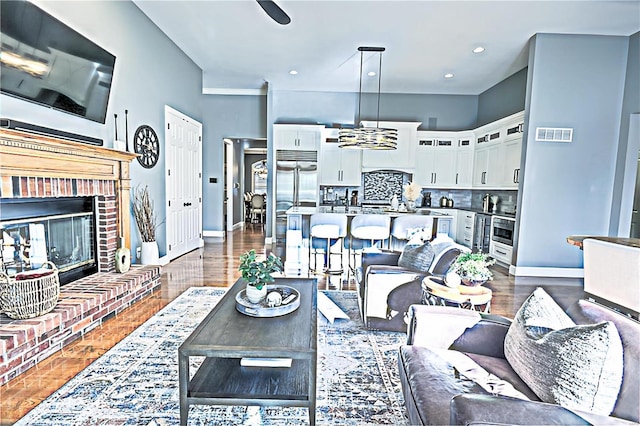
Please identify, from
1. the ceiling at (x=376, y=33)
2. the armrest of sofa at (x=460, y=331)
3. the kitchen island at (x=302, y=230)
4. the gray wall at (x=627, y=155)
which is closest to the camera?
the armrest of sofa at (x=460, y=331)

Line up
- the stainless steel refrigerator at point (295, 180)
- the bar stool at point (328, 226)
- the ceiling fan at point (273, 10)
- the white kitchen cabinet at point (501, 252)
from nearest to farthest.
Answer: the ceiling fan at point (273, 10) → the bar stool at point (328, 226) → the white kitchen cabinet at point (501, 252) → the stainless steel refrigerator at point (295, 180)

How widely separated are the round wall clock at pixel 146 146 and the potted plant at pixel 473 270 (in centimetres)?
418

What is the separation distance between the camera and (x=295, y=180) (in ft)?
23.6

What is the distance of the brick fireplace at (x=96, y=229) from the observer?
228 cm

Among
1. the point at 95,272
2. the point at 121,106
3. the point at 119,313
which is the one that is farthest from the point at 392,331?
the point at 121,106

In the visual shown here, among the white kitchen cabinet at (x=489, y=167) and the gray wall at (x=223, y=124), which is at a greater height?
the gray wall at (x=223, y=124)

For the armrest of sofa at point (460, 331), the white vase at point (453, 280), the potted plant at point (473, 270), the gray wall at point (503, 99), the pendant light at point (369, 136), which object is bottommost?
the armrest of sofa at point (460, 331)

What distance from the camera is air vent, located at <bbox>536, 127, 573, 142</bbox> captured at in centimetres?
485

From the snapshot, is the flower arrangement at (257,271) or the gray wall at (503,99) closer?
the flower arrangement at (257,271)

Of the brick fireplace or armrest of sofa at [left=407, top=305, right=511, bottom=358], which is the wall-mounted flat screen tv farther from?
armrest of sofa at [left=407, top=305, right=511, bottom=358]

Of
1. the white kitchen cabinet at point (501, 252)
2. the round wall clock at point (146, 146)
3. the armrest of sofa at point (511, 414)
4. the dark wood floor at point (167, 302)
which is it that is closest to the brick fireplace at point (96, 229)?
the dark wood floor at point (167, 302)

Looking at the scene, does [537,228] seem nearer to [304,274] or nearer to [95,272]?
[304,274]

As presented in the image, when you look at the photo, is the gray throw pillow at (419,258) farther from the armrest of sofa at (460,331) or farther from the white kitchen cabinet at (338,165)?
the white kitchen cabinet at (338,165)

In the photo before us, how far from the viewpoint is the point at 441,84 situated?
22.9 ft
